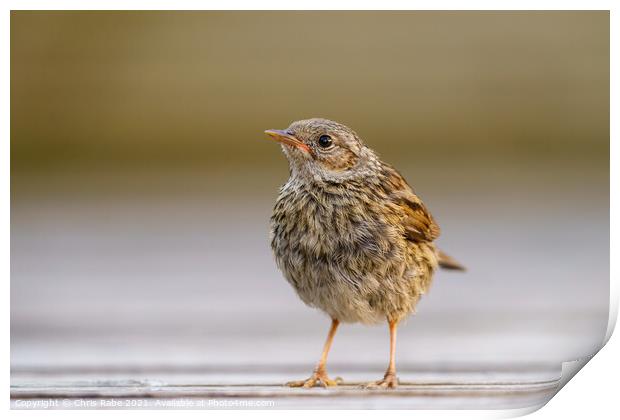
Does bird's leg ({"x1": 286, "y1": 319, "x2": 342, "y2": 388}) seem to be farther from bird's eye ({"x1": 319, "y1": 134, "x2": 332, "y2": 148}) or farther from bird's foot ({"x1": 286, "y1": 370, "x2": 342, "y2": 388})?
bird's eye ({"x1": 319, "y1": 134, "x2": 332, "y2": 148})

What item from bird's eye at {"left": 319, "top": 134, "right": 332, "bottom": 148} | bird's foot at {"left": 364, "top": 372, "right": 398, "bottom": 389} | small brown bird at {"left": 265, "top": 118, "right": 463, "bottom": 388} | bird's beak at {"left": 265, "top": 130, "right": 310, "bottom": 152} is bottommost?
bird's foot at {"left": 364, "top": 372, "right": 398, "bottom": 389}

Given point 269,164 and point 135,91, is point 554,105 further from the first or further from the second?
point 135,91

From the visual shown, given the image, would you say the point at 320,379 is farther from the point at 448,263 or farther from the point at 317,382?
the point at 448,263

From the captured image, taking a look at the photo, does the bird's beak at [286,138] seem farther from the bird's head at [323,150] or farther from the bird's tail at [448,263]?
the bird's tail at [448,263]

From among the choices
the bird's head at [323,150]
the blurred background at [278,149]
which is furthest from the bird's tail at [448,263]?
the bird's head at [323,150]

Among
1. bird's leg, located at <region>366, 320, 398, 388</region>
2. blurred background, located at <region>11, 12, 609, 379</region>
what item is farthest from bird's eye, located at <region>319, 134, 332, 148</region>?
bird's leg, located at <region>366, 320, 398, 388</region>

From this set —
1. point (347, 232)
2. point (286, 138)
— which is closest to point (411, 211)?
point (347, 232)

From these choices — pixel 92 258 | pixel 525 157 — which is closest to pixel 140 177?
pixel 92 258
